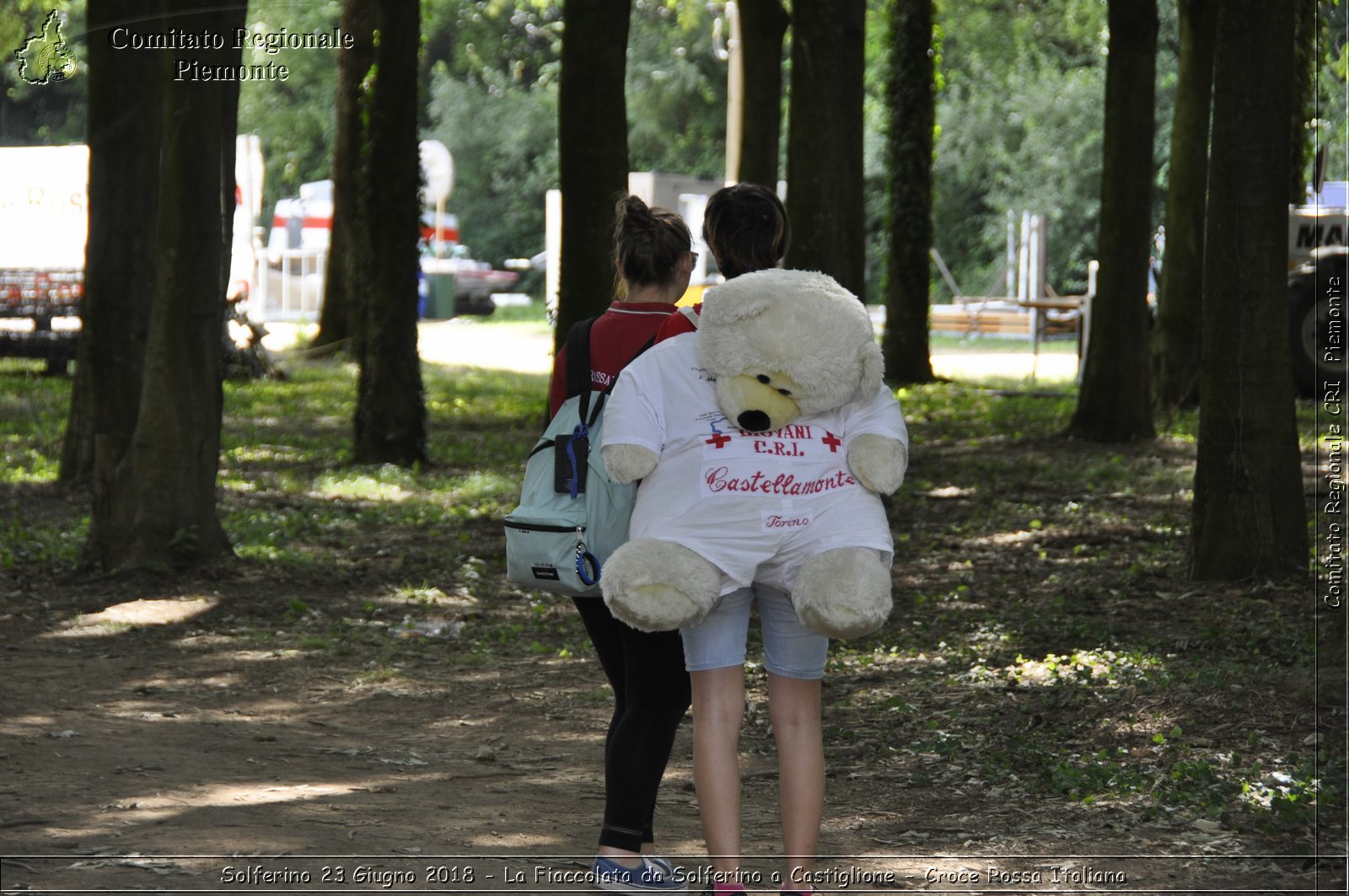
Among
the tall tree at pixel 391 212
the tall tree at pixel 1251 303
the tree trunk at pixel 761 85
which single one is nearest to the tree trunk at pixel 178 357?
the tall tree at pixel 391 212

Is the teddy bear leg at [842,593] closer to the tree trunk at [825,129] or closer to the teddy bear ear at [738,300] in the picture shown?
the teddy bear ear at [738,300]

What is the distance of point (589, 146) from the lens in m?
11.3

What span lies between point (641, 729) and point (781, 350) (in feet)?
3.70

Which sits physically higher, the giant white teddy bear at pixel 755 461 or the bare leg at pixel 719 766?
the giant white teddy bear at pixel 755 461

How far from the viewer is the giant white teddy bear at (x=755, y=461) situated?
3818mm

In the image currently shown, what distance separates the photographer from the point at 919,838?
485cm

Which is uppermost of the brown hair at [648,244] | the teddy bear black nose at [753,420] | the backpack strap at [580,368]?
the brown hair at [648,244]

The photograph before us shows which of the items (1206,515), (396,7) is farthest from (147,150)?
(1206,515)

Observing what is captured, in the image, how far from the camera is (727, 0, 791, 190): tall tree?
1630 cm

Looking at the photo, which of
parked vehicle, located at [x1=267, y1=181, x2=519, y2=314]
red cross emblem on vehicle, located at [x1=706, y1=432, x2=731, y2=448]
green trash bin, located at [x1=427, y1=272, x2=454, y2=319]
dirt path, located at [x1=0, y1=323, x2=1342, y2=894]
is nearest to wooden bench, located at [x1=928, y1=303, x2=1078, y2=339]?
green trash bin, located at [x1=427, y1=272, x2=454, y2=319]

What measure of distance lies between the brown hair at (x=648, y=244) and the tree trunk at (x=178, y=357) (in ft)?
16.0

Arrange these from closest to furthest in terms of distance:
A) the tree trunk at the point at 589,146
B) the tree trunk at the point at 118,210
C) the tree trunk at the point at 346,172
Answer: the tree trunk at the point at 118,210, the tree trunk at the point at 589,146, the tree trunk at the point at 346,172

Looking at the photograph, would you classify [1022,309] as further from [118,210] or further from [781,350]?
[781,350]

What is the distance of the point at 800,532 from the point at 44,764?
2.92 metres
